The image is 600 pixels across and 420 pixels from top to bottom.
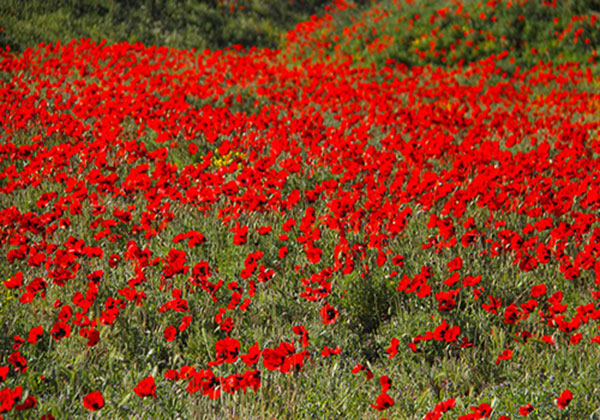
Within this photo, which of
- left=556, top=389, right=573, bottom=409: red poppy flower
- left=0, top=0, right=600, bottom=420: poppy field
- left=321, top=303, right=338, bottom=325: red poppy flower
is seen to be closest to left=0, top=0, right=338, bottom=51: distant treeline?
left=0, top=0, right=600, bottom=420: poppy field

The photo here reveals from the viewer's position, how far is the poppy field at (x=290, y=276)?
7.64 ft

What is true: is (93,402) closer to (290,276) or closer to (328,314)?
(328,314)

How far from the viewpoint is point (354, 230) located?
3543 millimetres

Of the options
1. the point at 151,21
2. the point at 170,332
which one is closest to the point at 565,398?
the point at 170,332

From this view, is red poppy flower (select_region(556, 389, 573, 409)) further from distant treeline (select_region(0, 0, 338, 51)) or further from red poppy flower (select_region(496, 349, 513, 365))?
distant treeline (select_region(0, 0, 338, 51))

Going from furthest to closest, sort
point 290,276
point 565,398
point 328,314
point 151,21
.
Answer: point 151,21 < point 290,276 < point 328,314 < point 565,398

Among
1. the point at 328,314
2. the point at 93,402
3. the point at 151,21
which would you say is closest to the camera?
the point at 93,402

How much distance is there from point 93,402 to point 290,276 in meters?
1.61

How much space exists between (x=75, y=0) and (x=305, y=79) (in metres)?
6.64

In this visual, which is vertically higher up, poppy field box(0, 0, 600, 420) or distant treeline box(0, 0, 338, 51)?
distant treeline box(0, 0, 338, 51)

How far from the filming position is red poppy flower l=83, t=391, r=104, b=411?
72.0 inches

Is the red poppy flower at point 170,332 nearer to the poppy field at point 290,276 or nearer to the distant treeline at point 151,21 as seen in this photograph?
the poppy field at point 290,276

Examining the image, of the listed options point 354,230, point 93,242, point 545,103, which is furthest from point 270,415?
point 545,103

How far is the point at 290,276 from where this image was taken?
3.29 meters
